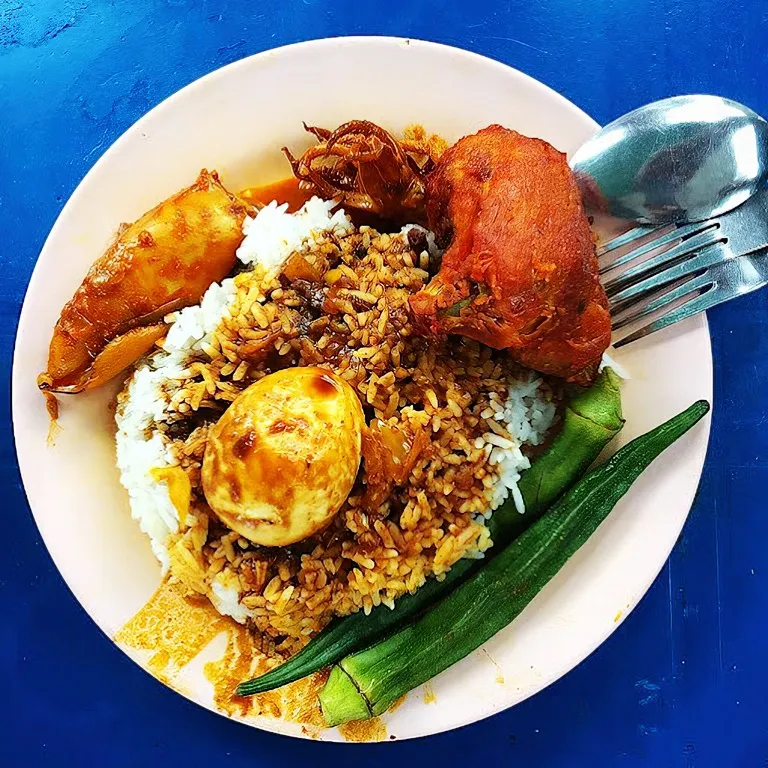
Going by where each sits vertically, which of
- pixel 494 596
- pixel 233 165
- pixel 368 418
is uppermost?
pixel 233 165

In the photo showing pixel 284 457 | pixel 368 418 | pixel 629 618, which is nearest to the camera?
pixel 284 457

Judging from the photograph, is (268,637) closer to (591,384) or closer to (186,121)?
(591,384)

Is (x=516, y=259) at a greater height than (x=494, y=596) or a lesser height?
greater

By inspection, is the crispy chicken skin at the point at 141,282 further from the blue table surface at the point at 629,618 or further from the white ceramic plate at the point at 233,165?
the blue table surface at the point at 629,618

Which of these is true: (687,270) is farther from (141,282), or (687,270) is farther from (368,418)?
(141,282)

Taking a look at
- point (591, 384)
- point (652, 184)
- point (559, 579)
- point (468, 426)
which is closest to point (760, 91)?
point (652, 184)

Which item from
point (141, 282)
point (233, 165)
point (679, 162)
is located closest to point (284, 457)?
point (141, 282)
